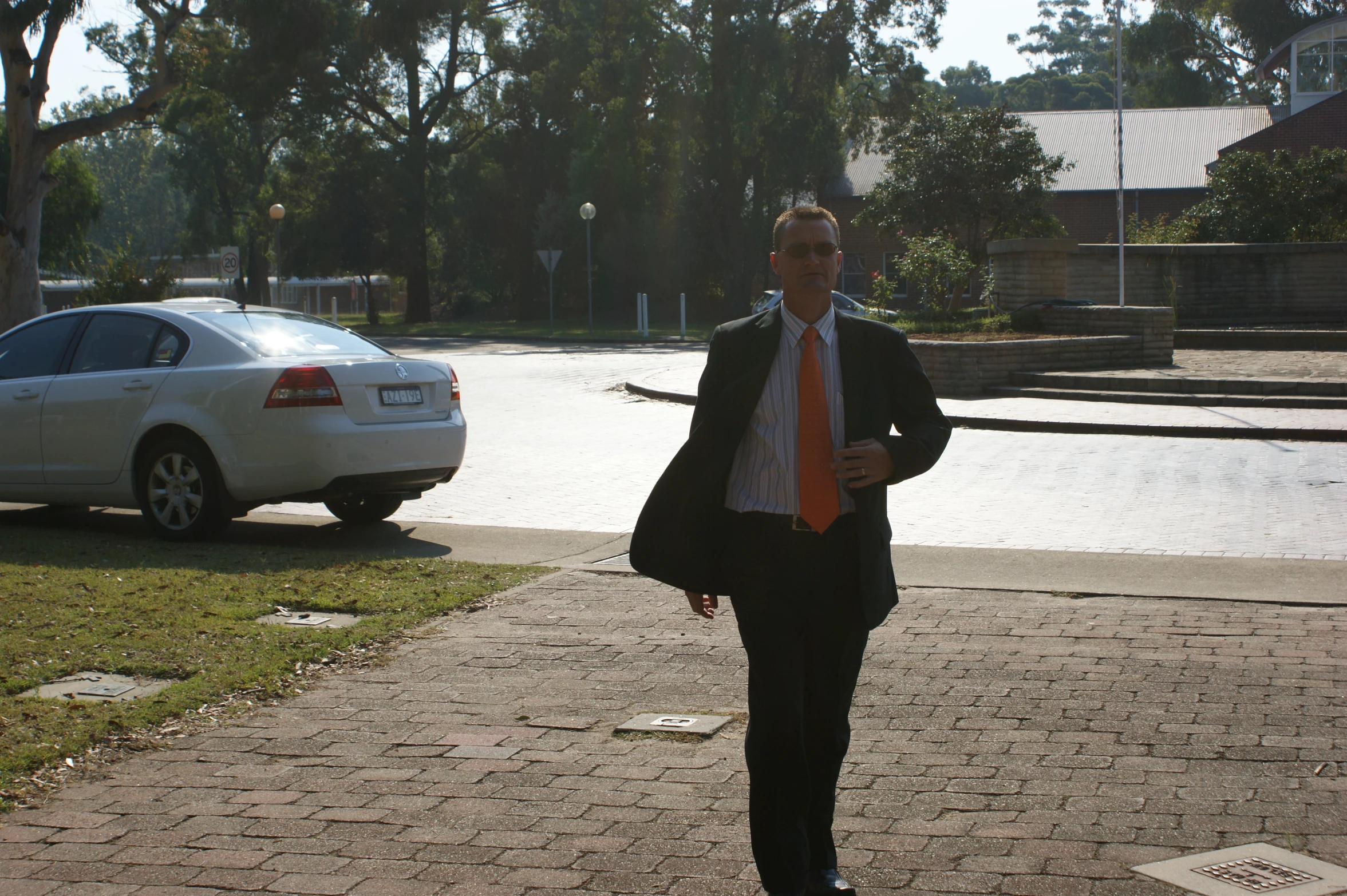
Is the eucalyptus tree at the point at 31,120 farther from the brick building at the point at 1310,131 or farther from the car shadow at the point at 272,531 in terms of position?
the brick building at the point at 1310,131

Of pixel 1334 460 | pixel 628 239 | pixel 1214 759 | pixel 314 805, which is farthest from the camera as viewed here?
pixel 628 239

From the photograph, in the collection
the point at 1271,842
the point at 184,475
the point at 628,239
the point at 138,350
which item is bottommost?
the point at 1271,842

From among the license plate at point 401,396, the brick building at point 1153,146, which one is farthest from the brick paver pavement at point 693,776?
the brick building at point 1153,146

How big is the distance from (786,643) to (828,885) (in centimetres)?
62

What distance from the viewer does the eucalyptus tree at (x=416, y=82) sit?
5134 centimetres

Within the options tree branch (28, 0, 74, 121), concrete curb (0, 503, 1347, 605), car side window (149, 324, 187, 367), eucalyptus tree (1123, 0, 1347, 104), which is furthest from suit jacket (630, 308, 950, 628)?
eucalyptus tree (1123, 0, 1347, 104)

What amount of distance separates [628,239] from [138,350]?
4389cm

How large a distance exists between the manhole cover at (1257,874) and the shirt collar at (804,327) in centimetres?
169

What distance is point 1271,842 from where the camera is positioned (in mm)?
3707

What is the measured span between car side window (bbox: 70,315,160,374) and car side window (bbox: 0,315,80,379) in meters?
0.17

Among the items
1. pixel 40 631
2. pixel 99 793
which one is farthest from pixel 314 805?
pixel 40 631

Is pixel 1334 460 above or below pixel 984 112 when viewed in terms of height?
below

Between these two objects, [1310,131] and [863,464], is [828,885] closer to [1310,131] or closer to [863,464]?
[863,464]

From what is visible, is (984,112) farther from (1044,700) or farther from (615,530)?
(1044,700)
